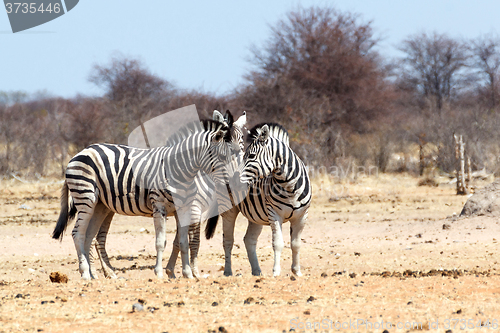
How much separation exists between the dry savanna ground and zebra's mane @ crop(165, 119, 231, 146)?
1.66 m

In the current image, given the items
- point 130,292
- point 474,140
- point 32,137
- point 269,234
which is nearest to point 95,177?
point 130,292

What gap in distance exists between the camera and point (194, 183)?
Result: 6.21 metres

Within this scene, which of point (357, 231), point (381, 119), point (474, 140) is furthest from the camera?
point (381, 119)

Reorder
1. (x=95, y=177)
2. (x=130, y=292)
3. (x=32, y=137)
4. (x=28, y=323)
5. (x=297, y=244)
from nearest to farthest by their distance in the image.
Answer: (x=28, y=323), (x=130, y=292), (x=297, y=244), (x=95, y=177), (x=32, y=137)

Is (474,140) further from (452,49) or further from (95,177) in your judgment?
(452,49)

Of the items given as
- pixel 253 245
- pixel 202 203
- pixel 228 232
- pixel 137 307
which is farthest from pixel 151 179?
pixel 137 307

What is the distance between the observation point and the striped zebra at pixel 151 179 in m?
6.03

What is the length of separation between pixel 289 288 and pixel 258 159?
55.1 inches

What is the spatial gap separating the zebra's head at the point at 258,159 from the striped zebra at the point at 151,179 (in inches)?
11.8

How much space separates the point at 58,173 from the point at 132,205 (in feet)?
59.8

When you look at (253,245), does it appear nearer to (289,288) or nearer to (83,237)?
(289,288)

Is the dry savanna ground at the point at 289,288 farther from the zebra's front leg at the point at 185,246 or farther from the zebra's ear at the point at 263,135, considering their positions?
the zebra's ear at the point at 263,135

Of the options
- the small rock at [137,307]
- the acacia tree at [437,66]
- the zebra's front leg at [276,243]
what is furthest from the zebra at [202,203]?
the acacia tree at [437,66]

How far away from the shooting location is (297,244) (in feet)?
19.7
